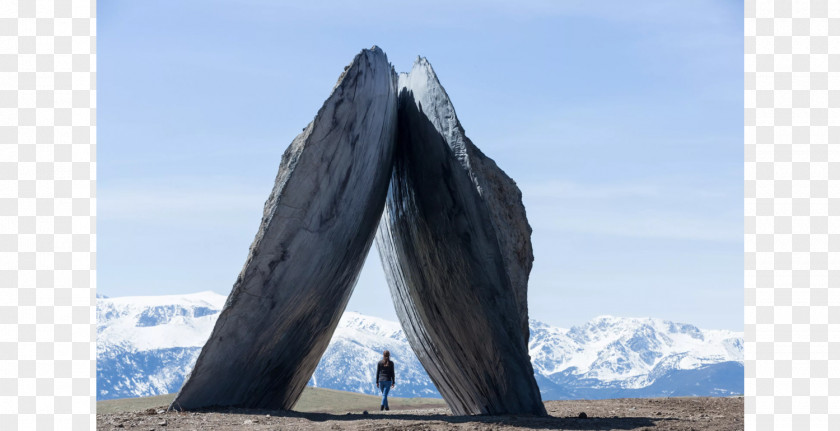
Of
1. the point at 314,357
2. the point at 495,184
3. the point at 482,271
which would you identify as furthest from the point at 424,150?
the point at 314,357

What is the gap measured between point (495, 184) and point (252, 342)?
4490 mm

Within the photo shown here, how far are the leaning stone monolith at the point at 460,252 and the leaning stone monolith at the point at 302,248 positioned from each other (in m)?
0.72

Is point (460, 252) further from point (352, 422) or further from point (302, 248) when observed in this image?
point (352, 422)

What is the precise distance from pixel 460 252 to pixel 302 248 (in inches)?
96.5

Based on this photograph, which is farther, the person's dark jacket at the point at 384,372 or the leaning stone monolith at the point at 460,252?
the person's dark jacket at the point at 384,372

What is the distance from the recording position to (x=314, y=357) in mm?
15641

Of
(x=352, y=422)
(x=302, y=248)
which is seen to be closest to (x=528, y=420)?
(x=352, y=422)

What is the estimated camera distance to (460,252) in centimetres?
1362

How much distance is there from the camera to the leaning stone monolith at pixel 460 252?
13.2m

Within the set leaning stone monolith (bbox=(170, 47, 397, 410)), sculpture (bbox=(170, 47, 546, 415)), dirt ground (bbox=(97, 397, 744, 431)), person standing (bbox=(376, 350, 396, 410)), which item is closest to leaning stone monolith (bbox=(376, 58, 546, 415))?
sculpture (bbox=(170, 47, 546, 415))

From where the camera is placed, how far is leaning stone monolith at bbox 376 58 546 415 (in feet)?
43.4

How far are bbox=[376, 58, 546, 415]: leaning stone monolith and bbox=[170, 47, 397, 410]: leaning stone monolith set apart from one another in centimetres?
72

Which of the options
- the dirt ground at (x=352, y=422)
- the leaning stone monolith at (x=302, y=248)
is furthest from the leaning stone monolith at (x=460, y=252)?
the dirt ground at (x=352, y=422)

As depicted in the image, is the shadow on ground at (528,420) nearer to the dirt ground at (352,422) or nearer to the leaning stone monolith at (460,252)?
the dirt ground at (352,422)
